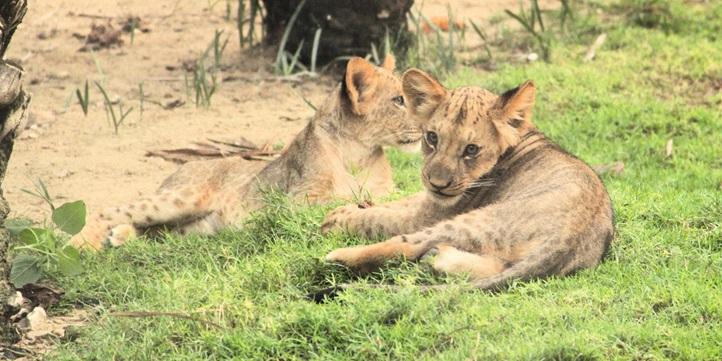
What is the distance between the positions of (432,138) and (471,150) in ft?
0.78

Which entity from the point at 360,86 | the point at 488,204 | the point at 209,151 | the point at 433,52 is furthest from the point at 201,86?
the point at 488,204

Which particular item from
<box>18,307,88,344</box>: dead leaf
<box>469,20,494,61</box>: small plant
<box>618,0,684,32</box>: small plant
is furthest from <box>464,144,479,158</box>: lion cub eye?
<box>618,0,684,32</box>: small plant

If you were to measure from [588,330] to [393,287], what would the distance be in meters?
1.01

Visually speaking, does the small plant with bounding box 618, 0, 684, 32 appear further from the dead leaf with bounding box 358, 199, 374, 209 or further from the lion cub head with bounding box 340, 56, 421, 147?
the dead leaf with bounding box 358, 199, 374, 209

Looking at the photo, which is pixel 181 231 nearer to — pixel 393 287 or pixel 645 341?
Result: pixel 393 287

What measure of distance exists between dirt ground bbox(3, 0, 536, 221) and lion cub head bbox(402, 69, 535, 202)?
3137mm

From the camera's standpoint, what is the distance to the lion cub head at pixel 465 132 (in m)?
6.80

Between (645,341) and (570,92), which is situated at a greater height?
(645,341)

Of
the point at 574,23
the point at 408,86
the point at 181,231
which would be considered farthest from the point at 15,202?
the point at 574,23

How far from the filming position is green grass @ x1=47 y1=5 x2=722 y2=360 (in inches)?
214

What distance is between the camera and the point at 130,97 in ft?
37.7

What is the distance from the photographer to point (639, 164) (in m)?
9.83

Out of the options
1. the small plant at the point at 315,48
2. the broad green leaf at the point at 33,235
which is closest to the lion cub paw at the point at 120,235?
the broad green leaf at the point at 33,235

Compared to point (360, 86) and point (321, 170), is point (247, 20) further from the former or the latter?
point (321, 170)
